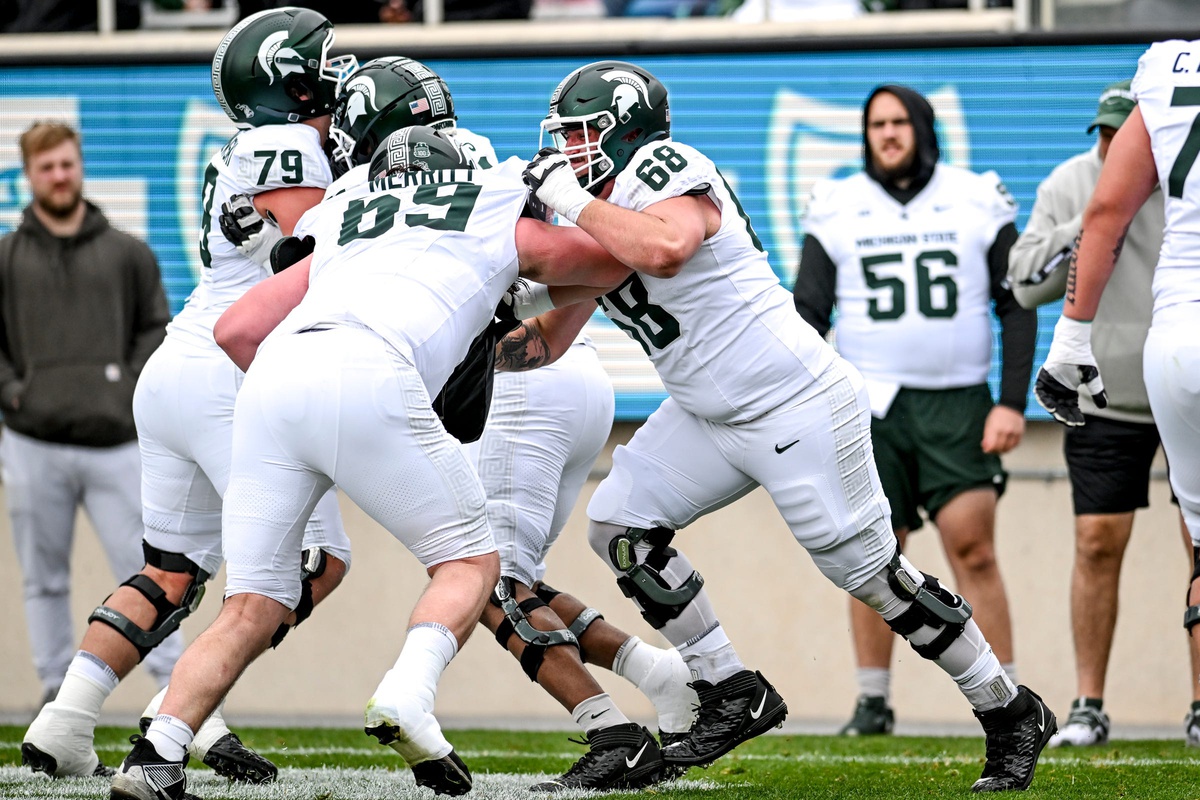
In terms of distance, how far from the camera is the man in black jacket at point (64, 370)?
7.30 m

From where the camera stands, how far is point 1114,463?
6234 mm

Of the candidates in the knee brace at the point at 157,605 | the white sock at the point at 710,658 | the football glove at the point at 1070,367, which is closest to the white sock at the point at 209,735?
the knee brace at the point at 157,605

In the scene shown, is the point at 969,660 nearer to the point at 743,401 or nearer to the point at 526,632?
the point at 743,401

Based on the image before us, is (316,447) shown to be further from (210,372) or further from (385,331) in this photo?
(210,372)

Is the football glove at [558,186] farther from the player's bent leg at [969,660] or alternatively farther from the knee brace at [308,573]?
the knee brace at [308,573]

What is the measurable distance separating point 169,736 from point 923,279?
413cm

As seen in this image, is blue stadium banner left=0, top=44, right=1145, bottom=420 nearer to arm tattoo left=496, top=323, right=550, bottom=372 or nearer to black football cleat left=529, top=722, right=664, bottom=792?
arm tattoo left=496, top=323, right=550, bottom=372

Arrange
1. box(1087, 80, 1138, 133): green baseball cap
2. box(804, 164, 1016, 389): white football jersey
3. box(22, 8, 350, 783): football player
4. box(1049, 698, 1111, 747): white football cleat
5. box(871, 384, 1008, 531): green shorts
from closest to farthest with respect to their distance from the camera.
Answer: box(22, 8, 350, 783): football player
box(1087, 80, 1138, 133): green baseball cap
box(1049, 698, 1111, 747): white football cleat
box(871, 384, 1008, 531): green shorts
box(804, 164, 1016, 389): white football jersey

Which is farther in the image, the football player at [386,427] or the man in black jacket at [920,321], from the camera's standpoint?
the man in black jacket at [920,321]

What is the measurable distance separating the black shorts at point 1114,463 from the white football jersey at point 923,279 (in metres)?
0.73

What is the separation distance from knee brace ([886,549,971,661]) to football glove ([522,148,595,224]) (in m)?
1.33

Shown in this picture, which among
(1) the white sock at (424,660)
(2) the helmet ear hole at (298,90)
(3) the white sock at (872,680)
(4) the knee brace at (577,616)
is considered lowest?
(3) the white sock at (872,680)

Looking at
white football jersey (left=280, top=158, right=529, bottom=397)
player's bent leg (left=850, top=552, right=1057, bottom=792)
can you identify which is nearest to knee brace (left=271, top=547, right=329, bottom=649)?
white football jersey (left=280, top=158, right=529, bottom=397)

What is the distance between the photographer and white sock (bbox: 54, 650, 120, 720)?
16.1 feet
